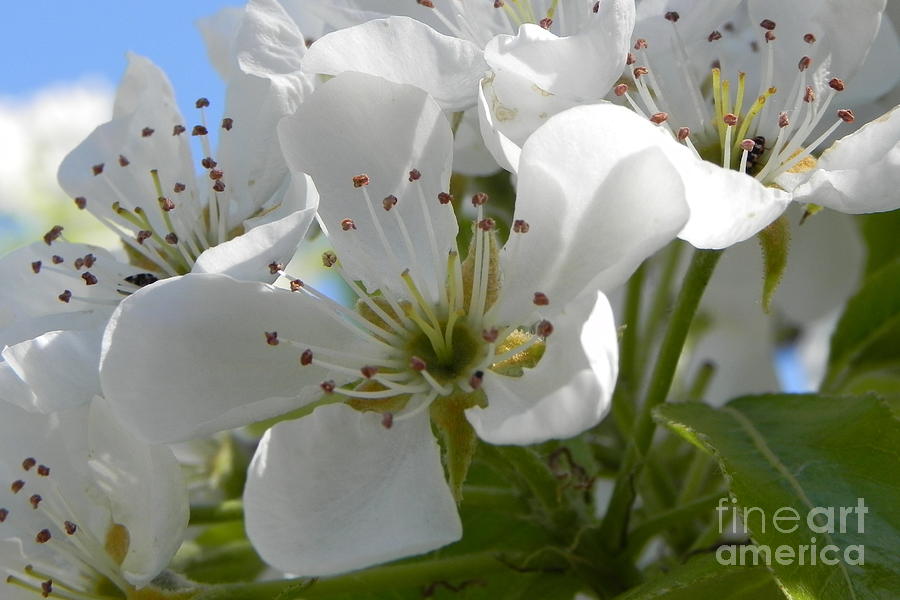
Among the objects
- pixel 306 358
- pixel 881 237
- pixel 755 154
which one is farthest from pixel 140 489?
pixel 881 237

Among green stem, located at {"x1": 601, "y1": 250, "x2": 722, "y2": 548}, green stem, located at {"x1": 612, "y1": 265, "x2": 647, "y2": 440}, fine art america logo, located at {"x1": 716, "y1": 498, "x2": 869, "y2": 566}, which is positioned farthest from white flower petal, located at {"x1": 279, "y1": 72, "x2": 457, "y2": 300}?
green stem, located at {"x1": 612, "y1": 265, "x2": 647, "y2": 440}

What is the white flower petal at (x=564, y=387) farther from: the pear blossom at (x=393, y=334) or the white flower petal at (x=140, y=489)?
the white flower petal at (x=140, y=489)

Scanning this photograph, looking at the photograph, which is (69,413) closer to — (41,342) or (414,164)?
(41,342)

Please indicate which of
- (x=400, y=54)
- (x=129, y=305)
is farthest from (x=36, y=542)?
(x=400, y=54)

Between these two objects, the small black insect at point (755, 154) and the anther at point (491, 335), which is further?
the small black insect at point (755, 154)

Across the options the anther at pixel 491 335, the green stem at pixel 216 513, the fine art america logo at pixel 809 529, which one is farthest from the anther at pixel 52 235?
the fine art america logo at pixel 809 529

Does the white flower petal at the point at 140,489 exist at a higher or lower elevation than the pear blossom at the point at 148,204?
lower

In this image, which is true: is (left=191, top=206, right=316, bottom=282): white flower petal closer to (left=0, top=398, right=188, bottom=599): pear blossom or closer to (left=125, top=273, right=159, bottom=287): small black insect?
(left=0, top=398, right=188, bottom=599): pear blossom

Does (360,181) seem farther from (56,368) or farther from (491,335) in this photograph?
(56,368)
